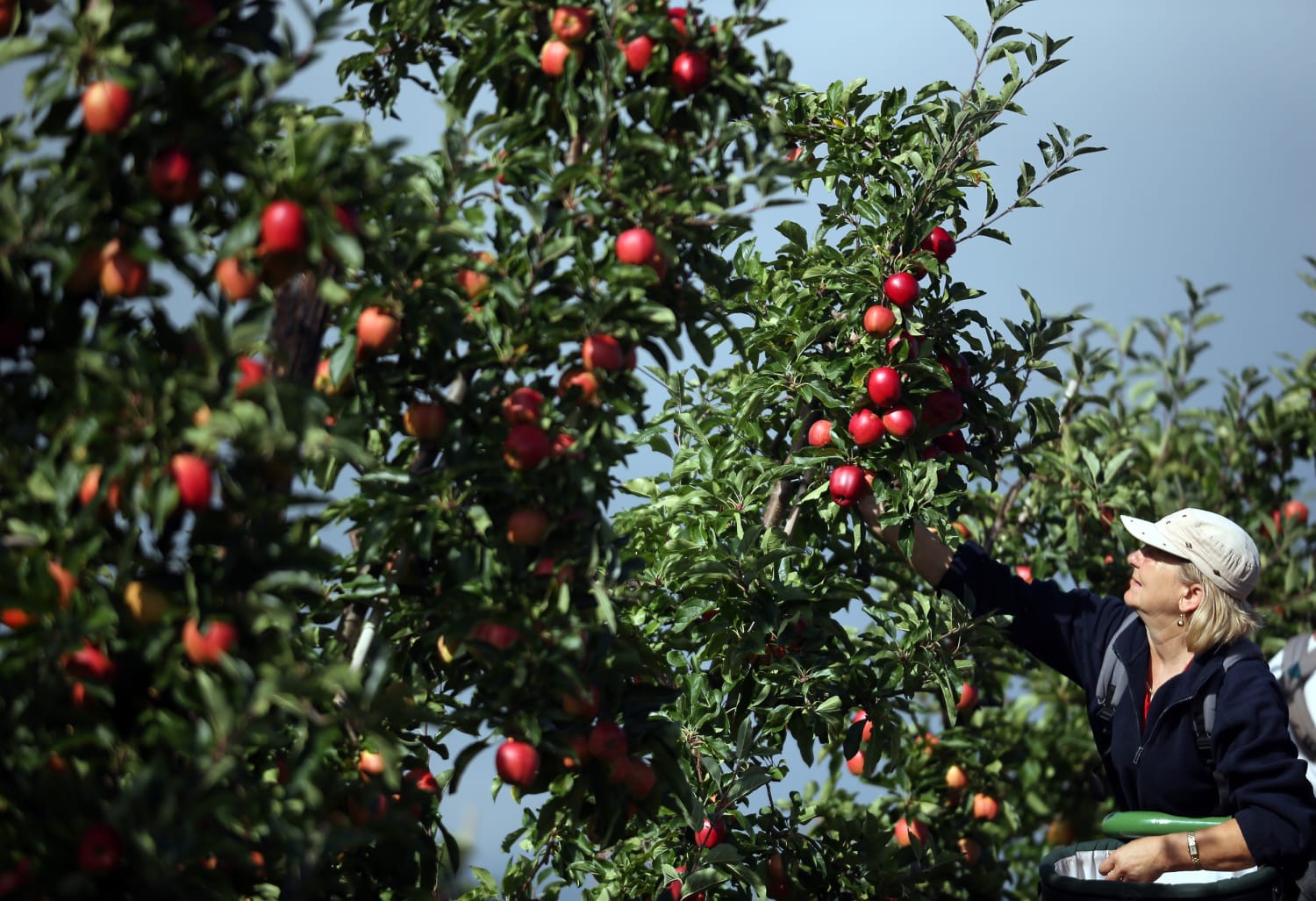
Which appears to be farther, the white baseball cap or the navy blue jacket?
the white baseball cap

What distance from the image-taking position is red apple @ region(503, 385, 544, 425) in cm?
272

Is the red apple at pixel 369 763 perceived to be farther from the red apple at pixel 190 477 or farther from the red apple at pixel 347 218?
the red apple at pixel 347 218

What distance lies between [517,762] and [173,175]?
1238 millimetres

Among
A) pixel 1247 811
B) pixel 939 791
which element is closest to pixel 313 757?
pixel 1247 811

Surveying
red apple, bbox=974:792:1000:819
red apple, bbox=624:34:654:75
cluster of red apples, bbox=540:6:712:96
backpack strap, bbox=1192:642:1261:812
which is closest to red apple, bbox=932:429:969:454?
backpack strap, bbox=1192:642:1261:812

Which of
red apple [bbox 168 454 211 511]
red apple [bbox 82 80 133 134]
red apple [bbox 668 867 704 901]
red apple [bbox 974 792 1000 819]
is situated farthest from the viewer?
red apple [bbox 974 792 1000 819]

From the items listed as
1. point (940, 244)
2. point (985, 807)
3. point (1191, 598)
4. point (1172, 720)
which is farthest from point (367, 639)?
point (985, 807)

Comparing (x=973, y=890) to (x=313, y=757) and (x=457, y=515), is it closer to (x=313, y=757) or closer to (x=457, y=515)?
(x=457, y=515)

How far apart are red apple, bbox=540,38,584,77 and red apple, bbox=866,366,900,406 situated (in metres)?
1.33

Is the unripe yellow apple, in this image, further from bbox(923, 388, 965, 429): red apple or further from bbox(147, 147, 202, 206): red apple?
bbox(923, 388, 965, 429): red apple

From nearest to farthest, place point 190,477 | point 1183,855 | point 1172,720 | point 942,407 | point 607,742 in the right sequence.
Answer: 1. point 190,477
2. point 607,742
3. point 1183,855
4. point 1172,720
5. point 942,407

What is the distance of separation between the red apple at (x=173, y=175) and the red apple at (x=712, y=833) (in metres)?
2.17

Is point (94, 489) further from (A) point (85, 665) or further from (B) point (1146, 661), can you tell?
(B) point (1146, 661)

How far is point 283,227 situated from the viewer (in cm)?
235
